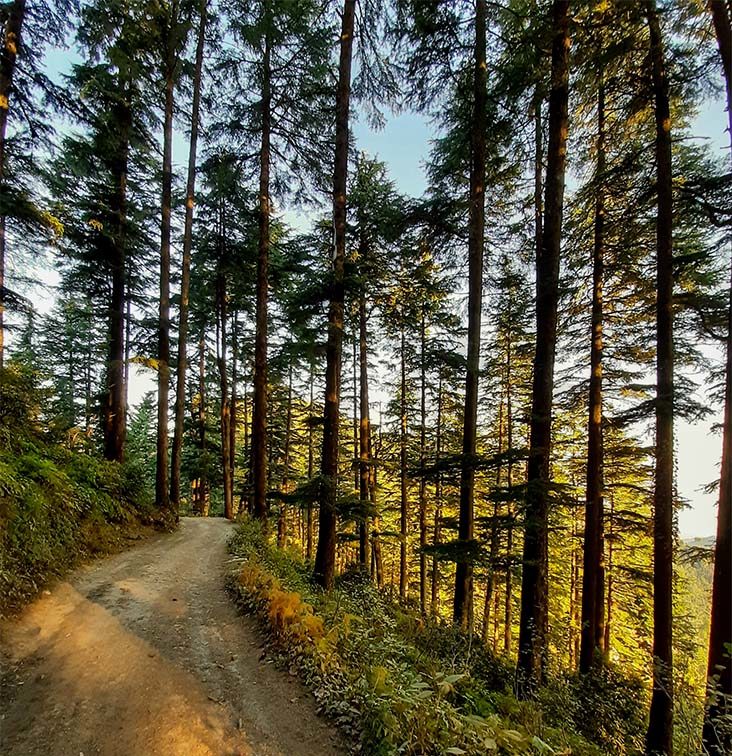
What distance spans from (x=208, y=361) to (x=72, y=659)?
1983 centimetres

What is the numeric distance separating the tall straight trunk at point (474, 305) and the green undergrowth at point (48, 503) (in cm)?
748

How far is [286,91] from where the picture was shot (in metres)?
11.1

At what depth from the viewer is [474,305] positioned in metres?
8.49

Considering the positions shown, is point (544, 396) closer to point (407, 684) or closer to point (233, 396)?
point (407, 684)

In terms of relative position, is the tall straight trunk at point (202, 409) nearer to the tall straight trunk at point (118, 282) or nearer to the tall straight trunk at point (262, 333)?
the tall straight trunk at point (118, 282)

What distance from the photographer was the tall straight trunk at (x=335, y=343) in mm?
7441

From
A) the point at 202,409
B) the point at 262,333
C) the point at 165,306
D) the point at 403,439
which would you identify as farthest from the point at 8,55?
the point at 403,439

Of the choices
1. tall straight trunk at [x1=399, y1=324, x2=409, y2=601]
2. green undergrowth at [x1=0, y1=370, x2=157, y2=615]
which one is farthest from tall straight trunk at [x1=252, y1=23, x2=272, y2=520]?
tall straight trunk at [x1=399, y1=324, x2=409, y2=601]

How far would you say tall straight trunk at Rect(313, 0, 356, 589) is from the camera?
7441 mm

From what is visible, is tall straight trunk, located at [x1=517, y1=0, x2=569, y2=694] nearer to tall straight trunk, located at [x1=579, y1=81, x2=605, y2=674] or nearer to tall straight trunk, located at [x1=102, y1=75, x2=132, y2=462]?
tall straight trunk, located at [x1=579, y1=81, x2=605, y2=674]

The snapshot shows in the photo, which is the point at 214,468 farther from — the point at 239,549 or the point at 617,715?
the point at 617,715

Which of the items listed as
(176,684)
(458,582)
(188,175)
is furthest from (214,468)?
(176,684)

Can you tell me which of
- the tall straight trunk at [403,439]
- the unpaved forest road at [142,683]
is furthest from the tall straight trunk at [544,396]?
the tall straight trunk at [403,439]

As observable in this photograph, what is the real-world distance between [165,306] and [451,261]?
30.5 feet
